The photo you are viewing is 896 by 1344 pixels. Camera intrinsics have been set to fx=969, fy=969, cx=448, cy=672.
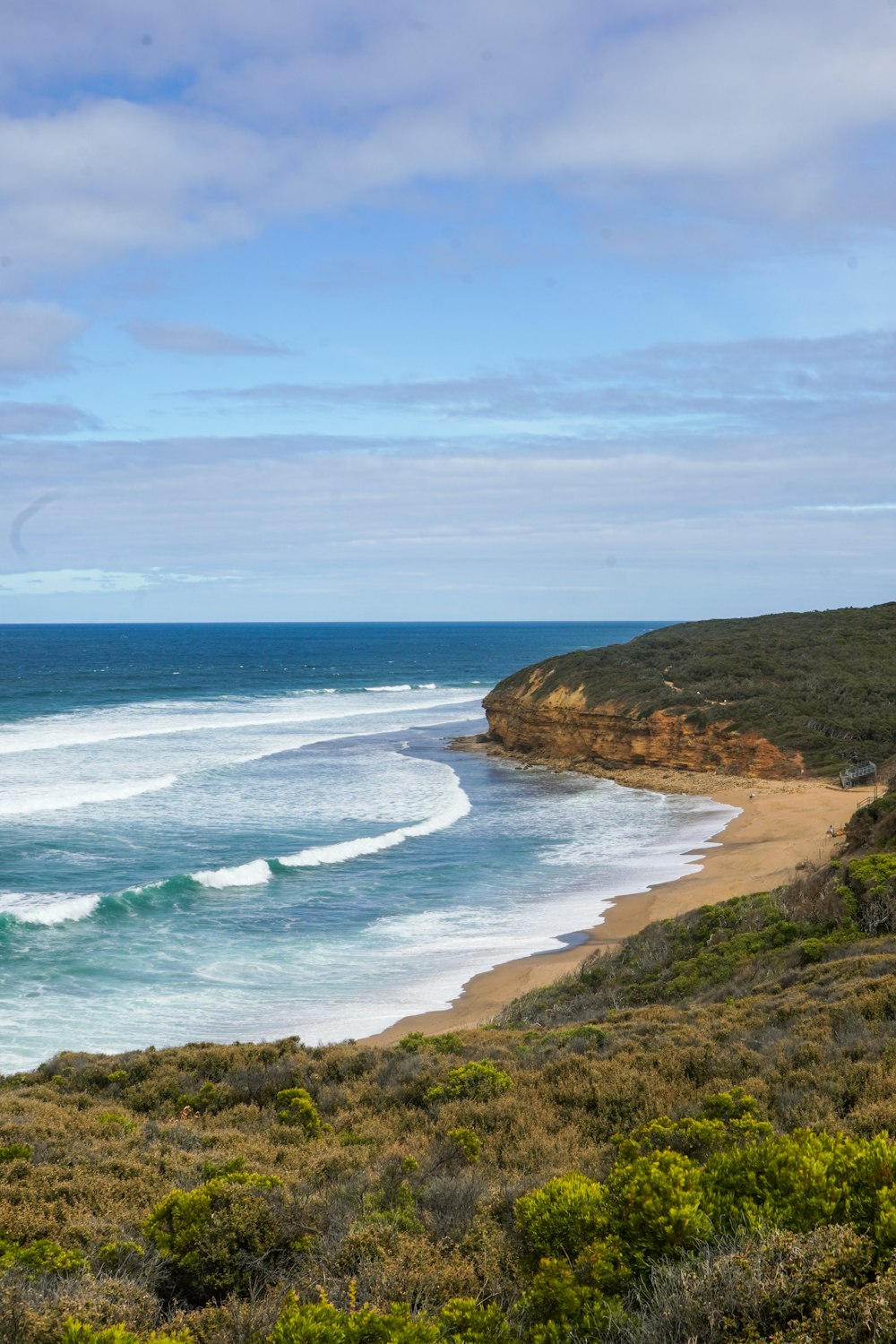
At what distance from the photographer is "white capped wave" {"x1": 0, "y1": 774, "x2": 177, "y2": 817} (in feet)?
109

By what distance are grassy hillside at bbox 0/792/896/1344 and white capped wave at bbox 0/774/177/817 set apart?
23.7 m

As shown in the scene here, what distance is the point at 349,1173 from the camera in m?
7.05

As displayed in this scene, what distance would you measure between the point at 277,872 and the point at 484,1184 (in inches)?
791

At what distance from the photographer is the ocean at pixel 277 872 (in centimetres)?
1725

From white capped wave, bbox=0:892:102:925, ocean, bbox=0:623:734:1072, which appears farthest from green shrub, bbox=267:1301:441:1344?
white capped wave, bbox=0:892:102:925

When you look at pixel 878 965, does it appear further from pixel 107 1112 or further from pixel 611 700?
pixel 611 700

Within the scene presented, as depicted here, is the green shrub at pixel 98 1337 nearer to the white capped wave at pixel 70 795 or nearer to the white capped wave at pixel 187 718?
the white capped wave at pixel 70 795

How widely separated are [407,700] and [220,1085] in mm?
69220

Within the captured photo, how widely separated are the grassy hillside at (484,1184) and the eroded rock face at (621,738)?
28.7m

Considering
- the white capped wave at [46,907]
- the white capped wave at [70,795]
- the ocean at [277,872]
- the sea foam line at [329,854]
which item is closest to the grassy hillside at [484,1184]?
the ocean at [277,872]

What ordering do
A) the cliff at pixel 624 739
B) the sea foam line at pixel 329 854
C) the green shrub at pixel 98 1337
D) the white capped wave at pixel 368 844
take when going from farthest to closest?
the cliff at pixel 624 739 → the white capped wave at pixel 368 844 → the sea foam line at pixel 329 854 → the green shrub at pixel 98 1337

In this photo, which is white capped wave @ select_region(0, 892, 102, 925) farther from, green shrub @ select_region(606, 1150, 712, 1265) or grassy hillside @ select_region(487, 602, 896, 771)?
grassy hillside @ select_region(487, 602, 896, 771)

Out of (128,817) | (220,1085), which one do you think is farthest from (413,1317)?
(128,817)

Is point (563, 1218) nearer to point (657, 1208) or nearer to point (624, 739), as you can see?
point (657, 1208)
